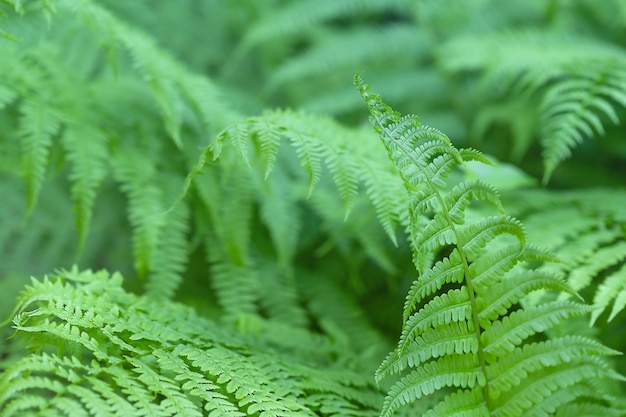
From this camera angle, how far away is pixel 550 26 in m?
1.85

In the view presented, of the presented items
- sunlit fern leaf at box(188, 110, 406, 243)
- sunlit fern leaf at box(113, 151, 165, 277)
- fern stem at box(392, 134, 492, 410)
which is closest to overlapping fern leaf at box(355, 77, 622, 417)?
fern stem at box(392, 134, 492, 410)

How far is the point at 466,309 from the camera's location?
32.6 inches

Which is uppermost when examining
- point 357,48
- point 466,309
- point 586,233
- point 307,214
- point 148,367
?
point 357,48

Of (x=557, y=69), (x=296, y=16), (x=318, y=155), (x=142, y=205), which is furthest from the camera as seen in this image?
(x=296, y=16)

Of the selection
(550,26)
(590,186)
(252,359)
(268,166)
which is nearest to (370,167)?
(268,166)

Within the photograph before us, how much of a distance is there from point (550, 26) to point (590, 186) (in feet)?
1.67

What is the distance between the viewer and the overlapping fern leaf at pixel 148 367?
29.0 inches

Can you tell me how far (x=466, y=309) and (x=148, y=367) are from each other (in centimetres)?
43

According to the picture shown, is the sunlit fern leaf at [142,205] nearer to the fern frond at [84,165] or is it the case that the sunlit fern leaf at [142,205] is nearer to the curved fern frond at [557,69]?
the fern frond at [84,165]

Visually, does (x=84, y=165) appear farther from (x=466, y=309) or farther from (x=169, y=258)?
(x=466, y=309)

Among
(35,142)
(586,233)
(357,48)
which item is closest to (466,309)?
(586,233)

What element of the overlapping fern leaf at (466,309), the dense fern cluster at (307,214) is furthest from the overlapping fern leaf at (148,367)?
the overlapping fern leaf at (466,309)

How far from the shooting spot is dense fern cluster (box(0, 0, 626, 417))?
825 mm

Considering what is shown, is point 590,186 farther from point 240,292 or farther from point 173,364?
point 173,364
